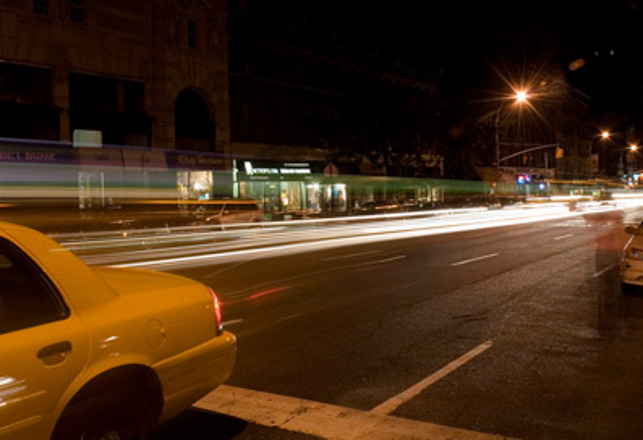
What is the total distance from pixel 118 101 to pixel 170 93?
2983 mm

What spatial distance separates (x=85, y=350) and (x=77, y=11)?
28.9 m

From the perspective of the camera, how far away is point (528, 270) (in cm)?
1391

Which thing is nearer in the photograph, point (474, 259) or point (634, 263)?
point (634, 263)

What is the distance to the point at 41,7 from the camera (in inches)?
1082

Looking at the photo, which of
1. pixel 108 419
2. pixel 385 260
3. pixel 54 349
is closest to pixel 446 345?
pixel 108 419

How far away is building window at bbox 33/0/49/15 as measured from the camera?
89.4 feet

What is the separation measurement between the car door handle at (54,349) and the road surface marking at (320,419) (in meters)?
2.07

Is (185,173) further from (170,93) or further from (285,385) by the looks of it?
(285,385)

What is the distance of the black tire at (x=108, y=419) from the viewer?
141 inches

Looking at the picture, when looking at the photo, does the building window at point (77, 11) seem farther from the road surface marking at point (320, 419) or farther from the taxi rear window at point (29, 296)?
the taxi rear window at point (29, 296)

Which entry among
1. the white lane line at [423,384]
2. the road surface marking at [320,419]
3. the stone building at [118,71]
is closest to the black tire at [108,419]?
the road surface marking at [320,419]

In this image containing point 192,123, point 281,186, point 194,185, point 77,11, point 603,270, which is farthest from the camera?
point 281,186

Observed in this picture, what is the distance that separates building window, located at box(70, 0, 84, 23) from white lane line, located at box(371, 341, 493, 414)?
88.8ft

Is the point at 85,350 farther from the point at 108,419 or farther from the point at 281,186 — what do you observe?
the point at 281,186
